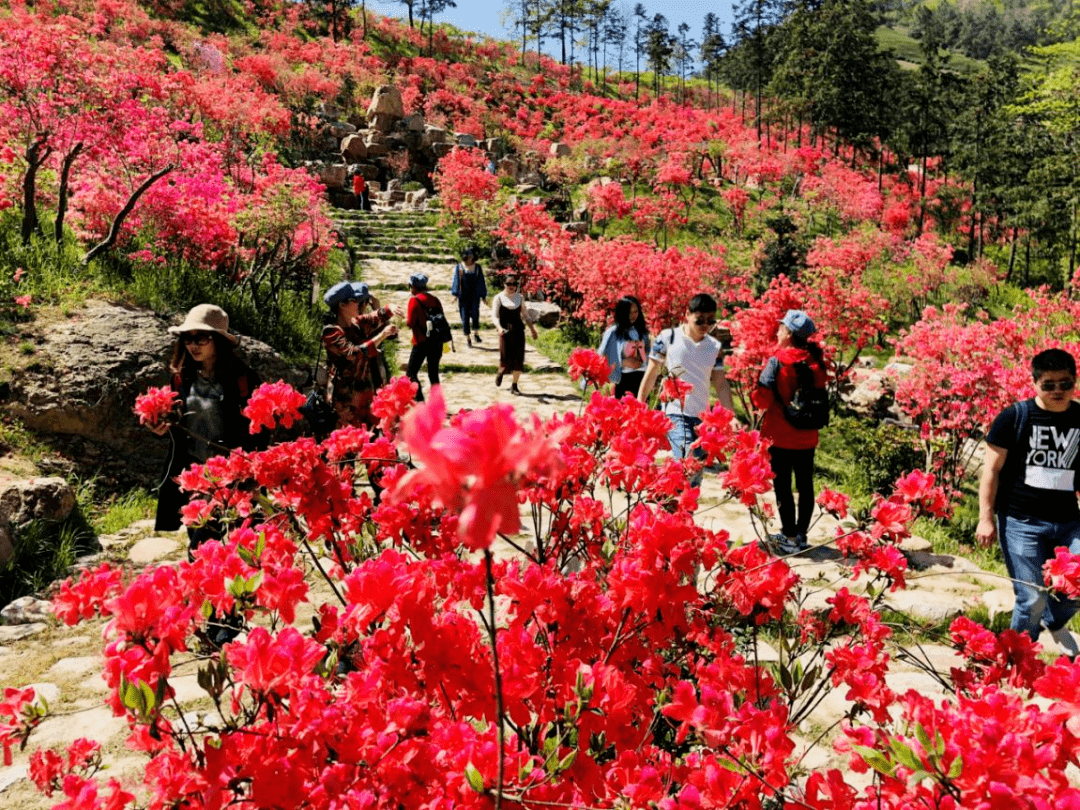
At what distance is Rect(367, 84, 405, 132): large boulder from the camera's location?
25.1 meters

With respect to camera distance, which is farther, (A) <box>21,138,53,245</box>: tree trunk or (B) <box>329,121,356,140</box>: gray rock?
(B) <box>329,121,356,140</box>: gray rock

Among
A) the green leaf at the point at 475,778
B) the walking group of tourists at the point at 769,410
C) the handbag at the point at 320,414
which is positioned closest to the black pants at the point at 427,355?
the walking group of tourists at the point at 769,410

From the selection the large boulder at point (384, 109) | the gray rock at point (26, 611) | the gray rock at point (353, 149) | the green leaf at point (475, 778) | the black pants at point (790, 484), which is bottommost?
the gray rock at point (26, 611)

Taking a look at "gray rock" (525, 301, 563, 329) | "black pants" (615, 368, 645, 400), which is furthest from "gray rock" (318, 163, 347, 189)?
"black pants" (615, 368, 645, 400)

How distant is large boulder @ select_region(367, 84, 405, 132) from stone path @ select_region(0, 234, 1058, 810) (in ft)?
78.1

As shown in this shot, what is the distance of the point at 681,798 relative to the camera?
1169mm

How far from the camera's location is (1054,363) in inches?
118

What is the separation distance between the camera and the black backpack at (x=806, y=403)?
402cm

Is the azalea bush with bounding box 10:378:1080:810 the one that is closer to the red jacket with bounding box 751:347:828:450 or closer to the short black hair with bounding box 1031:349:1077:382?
the short black hair with bounding box 1031:349:1077:382

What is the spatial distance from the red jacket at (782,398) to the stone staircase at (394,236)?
12381 mm

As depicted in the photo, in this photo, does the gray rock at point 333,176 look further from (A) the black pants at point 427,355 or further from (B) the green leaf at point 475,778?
(B) the green leaf at point 475,778

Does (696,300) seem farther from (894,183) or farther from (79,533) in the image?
(894,183)

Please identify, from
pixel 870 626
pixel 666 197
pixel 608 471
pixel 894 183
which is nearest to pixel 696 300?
pixel 608 471

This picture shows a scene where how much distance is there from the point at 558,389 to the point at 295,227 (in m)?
4.07
